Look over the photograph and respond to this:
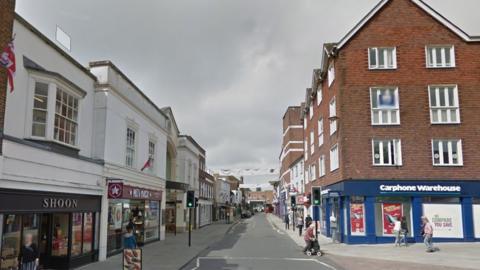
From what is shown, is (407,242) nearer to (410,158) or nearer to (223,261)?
(410,158)

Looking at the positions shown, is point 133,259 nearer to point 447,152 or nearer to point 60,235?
point 60,235

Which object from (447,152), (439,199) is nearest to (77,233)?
(439,199)

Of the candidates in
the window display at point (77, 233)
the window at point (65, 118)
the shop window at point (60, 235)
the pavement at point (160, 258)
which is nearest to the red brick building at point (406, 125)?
the pavement at point (160, 258)

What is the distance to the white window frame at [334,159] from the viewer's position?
2630 cm

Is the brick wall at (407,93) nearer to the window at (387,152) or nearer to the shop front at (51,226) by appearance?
the window at (387,152)

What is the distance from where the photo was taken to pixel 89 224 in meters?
16.2

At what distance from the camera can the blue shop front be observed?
23781 millimetres

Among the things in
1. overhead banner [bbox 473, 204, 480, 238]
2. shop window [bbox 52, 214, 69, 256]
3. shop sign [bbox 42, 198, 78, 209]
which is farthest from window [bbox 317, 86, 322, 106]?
shop window [bbox 52, 214, 69, 256]

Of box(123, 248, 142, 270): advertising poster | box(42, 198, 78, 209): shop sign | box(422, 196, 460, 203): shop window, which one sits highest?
box(422, 196, 460, 203): shop window

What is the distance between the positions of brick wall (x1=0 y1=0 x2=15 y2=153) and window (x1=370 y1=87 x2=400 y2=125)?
763 inches

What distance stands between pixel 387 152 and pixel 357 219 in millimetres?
4142

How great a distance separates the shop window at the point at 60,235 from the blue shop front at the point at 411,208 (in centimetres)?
1499

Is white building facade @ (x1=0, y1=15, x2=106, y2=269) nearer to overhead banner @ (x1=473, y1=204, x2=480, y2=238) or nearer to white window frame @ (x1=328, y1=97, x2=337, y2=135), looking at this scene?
white window frame @ (x1=328, y1=97, x2=337, y2=135)

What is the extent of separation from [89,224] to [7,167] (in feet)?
19.8
